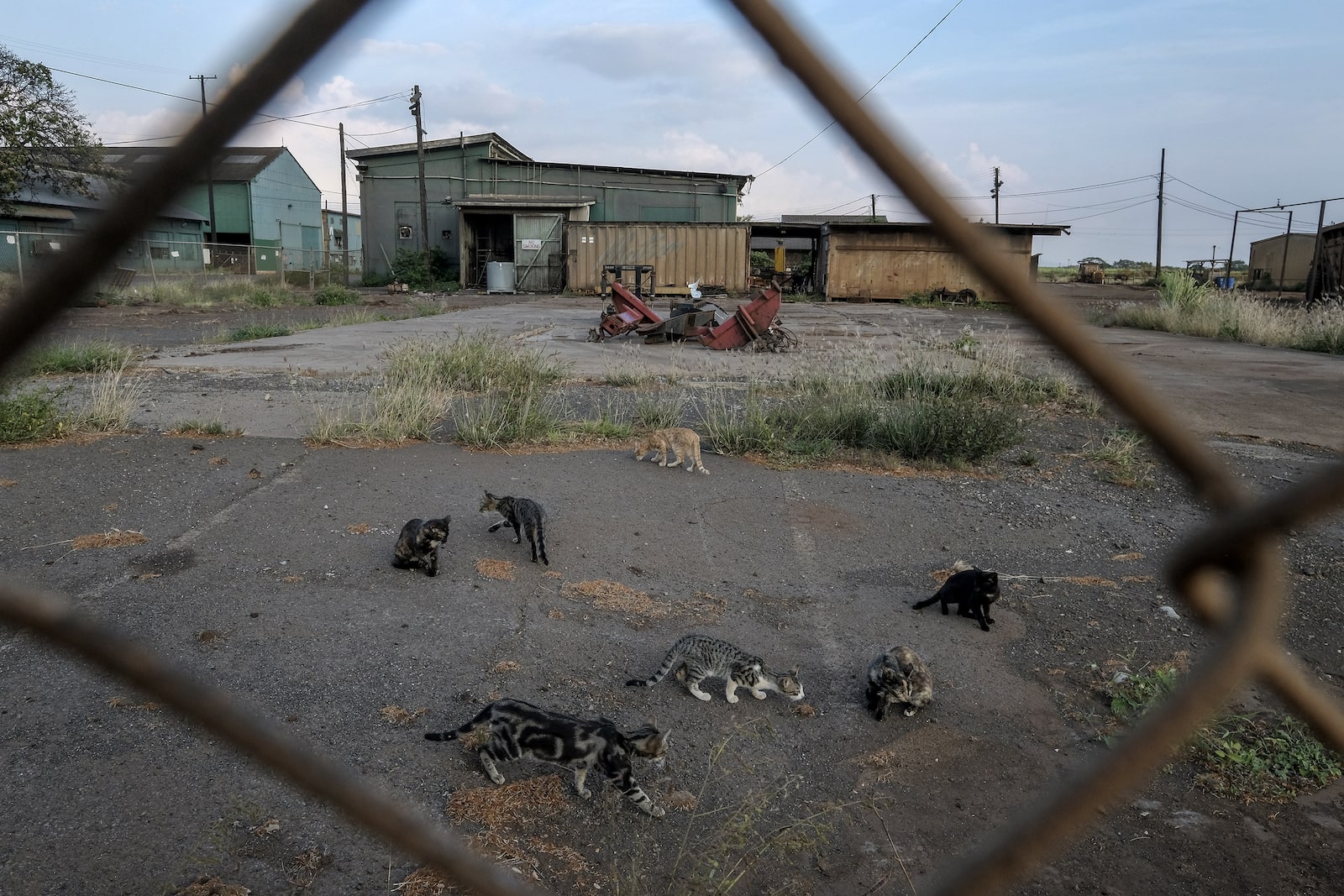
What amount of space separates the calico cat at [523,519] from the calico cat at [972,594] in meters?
2.16

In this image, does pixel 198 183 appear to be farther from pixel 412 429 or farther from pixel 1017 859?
pixel 412 429

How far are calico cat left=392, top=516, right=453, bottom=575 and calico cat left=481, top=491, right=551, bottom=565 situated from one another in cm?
46

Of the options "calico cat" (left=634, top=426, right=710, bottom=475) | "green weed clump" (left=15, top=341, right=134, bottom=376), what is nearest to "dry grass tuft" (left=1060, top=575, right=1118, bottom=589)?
"calico cat" (left=634, top=426, right=710, bottom=475)

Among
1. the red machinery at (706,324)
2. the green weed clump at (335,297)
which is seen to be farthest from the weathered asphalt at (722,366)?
the green weed clump at (335,297)

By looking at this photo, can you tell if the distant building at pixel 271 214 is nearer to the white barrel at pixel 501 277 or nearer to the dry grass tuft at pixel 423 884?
the white barrel at pixel 501 277

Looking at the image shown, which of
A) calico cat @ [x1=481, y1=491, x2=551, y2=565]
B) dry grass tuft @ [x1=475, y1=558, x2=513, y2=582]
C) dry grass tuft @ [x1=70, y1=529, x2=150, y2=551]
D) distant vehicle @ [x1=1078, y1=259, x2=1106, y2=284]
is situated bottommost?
dry grass tuft @ [x1=475, y1=558, x2=513, y2=582]

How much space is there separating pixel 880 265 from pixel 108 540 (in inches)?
1178

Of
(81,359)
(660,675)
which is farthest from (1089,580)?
(81,359)

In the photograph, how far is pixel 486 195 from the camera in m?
38.5

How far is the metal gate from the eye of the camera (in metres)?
34.9

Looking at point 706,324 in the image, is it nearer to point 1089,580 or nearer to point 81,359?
point 81,359

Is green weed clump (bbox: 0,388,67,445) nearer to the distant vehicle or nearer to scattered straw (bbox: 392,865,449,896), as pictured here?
scattered straw (bbox: 392,865,449,896)

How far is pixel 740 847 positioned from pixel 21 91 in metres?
22.1

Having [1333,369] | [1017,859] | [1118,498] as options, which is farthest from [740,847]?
[1333,369]
